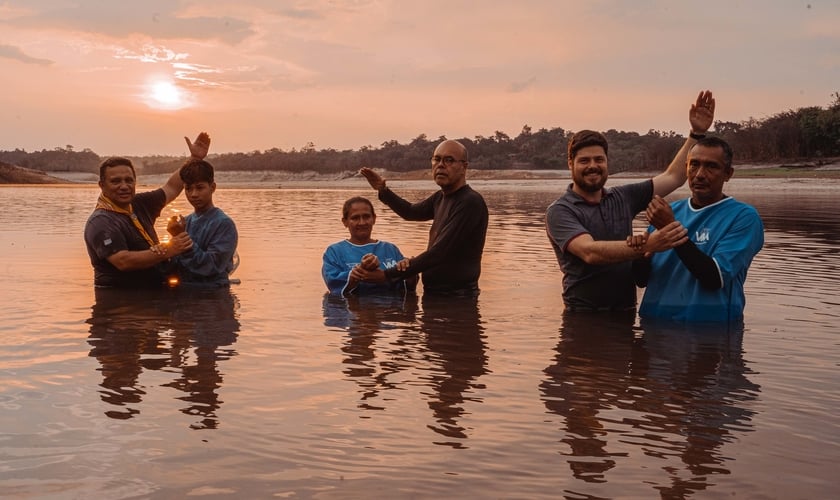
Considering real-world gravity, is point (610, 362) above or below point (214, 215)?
below

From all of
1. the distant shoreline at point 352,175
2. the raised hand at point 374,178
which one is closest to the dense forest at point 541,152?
the distant shoreline at point 352,175

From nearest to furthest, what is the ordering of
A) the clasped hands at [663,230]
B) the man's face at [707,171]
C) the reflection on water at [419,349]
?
1. the reflection on water at [419,349]
2. the clasped hands at [663,230]
3. the man's face at [707,171]

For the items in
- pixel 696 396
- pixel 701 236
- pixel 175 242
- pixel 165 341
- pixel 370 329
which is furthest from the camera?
pixel 175 242

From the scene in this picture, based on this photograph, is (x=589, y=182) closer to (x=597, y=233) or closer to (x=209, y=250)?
(x=597, y=233)

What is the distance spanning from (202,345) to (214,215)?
271cm

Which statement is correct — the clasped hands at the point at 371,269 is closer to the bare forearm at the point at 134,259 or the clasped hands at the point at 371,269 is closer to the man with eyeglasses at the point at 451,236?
the man with eyeglasses at the point at 451,236

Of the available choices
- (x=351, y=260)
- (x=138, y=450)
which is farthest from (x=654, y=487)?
(x=351, y=260)

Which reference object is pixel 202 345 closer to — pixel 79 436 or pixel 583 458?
pixel 79 436

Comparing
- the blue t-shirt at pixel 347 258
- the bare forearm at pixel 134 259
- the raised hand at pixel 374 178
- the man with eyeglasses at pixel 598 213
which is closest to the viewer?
the man with eyeglasses at pixel 598 213

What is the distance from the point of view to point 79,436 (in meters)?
4.11

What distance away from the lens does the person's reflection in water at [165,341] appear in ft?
16.0

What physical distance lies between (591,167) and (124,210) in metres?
4.85

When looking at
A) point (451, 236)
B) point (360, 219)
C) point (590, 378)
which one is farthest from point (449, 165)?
point (590, 378)

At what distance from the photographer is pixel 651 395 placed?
16.4 ft
